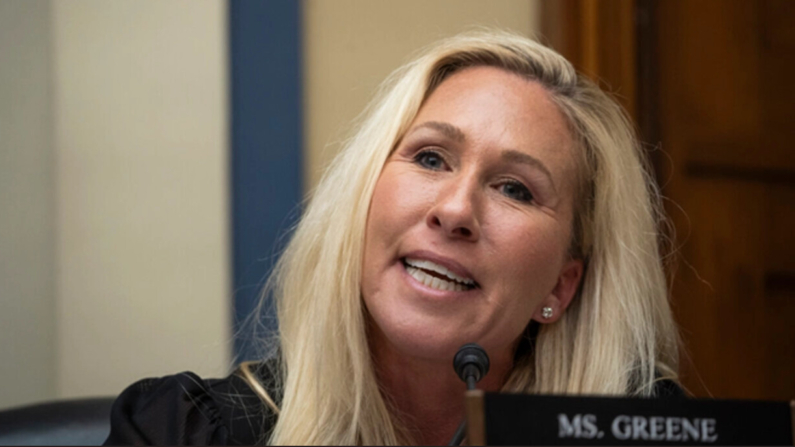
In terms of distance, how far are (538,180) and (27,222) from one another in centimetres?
119

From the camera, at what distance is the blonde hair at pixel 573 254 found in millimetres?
1495

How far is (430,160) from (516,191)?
0.15 metres

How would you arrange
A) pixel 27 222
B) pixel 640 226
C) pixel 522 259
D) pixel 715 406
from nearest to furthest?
pixel 715 406 → pixel 522 259 → pixel 640 226 → pixel 27 222

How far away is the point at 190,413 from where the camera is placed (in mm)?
1481

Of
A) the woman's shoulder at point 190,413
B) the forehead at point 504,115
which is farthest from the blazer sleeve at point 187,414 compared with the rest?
the forehead at point 504,115

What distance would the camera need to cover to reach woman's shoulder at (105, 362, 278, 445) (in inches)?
56.4

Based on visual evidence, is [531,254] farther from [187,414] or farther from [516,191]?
[187,414]

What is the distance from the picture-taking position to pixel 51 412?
152 centimetres

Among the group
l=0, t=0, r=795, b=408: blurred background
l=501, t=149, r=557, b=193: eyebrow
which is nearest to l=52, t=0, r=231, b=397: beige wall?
l=0, t=0, r=795, b=408: blurred background

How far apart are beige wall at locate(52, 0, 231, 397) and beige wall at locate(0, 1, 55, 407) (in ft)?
0.10

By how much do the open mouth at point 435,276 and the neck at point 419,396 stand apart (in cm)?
19

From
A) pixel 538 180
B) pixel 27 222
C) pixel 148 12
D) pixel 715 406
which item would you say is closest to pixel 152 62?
pixel 148 12

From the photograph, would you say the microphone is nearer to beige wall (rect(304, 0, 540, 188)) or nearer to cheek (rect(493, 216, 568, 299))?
cheek (rect(493, 216, 568, 299))

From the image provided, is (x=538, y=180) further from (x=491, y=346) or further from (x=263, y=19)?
(x=263, y=19)
